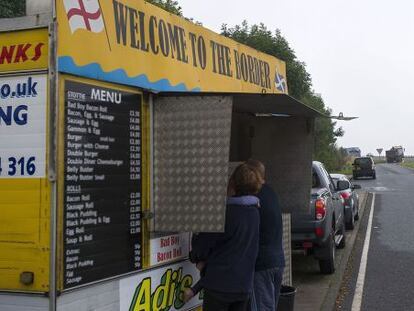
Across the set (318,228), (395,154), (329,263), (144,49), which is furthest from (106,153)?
(395,154)

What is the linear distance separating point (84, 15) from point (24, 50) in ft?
1.52

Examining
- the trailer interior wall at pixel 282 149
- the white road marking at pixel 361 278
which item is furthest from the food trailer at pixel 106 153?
the white road marking at pixel 361 278

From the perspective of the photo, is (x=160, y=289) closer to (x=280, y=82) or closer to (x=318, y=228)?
(x=280, y=82)

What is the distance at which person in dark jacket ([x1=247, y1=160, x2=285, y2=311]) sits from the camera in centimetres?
484

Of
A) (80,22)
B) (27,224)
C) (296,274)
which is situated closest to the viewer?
(27,224)

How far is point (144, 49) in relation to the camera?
4262 mm

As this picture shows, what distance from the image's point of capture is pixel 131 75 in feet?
13.3

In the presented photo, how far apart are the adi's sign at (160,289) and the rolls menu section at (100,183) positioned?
0.45 ft

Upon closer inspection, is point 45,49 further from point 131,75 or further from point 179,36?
point 179,36

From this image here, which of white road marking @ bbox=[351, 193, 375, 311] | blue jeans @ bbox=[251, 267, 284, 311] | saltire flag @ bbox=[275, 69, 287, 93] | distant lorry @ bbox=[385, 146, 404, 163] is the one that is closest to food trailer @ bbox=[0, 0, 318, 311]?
blue jeans @ bbox=[251, 267, 284, 311]

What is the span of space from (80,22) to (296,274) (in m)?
7.02

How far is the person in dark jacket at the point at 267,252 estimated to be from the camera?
4836mm

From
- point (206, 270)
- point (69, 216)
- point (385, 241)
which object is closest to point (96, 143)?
point (69, 216)

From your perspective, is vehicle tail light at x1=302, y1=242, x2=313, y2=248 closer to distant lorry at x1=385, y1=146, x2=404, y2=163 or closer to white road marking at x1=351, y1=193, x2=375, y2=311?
white road marking at x1=351, y1=193, x2=375, y2=311
